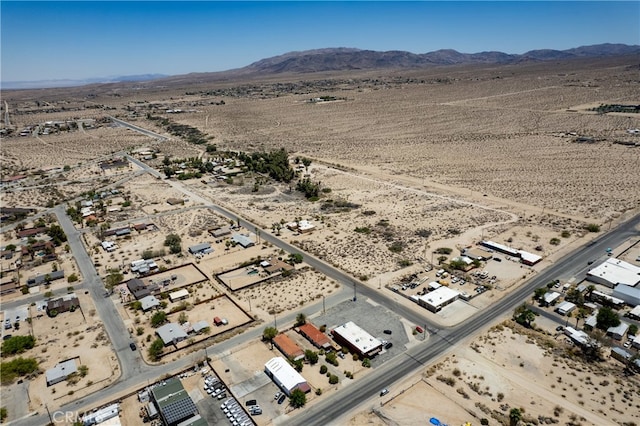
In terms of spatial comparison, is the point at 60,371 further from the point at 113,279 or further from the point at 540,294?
the point at 540,294

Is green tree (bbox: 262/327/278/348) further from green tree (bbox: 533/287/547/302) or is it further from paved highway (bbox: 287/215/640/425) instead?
green tree (bbox: 533/287/547/302)

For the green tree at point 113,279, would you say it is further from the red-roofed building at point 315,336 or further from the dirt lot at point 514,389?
the dirt lot at point 514,389

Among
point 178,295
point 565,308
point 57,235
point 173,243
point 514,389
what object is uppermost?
point 57,235

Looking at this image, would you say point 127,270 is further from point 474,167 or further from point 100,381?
point 474,167

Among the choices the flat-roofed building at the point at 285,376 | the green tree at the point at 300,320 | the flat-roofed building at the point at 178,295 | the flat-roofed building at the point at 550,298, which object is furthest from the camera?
the flat-roofed building at the point at 178,295

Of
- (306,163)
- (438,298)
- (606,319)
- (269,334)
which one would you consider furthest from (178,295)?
(306,163)

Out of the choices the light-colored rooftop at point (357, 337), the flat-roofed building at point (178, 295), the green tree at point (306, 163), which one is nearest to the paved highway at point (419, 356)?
Answer: the light-colored rooftop at point (357, 337)
